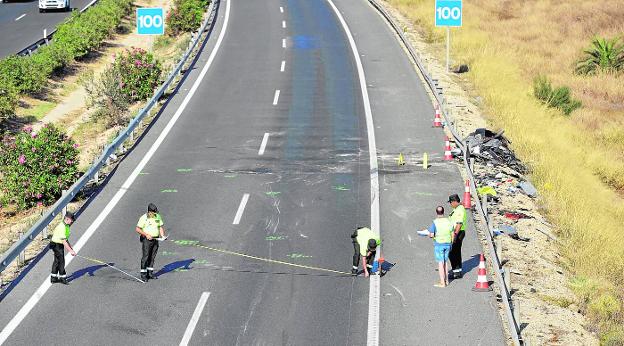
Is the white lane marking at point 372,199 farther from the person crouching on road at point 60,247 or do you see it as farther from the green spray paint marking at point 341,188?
the person crouching on road at point 60,247

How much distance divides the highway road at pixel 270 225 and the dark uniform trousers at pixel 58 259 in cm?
31

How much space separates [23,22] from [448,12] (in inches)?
1090

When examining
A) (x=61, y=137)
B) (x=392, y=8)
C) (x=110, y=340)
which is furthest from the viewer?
(x=392, y=8)

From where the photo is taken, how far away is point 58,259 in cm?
1709

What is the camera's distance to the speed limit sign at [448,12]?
1462 inches

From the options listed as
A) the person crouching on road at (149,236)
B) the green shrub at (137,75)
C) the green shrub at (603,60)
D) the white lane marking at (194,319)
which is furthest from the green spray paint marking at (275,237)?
the green shrub at (603,60)

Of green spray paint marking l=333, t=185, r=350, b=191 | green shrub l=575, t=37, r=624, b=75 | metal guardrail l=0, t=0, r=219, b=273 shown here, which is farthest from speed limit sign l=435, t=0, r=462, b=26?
green spray paint marking l=333, t=185, r=350, b=191

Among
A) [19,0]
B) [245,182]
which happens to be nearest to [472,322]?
[245,182]

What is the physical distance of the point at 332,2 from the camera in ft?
184

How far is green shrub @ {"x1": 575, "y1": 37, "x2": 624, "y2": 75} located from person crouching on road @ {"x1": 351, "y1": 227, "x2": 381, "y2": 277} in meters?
29.3

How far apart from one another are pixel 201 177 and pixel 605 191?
476 inches

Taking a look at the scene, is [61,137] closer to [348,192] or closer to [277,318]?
[348,192]

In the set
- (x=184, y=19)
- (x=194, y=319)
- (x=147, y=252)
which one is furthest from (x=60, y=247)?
(x=184, y=19)

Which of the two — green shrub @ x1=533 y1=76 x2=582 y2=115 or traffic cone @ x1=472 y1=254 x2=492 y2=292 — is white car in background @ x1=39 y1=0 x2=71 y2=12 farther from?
traffic cone @ x1=472 y1=254 x2=492 y2=292
